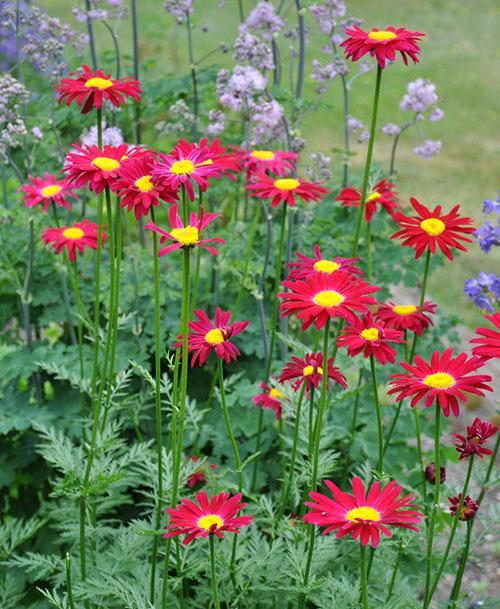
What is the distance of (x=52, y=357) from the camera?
2.84 meters

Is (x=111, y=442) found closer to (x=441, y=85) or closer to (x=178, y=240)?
(x=178, y=240)

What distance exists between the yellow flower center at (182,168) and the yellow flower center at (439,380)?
0.60 meters

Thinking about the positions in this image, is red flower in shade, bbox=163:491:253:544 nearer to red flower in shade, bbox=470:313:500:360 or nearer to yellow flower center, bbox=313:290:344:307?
yellow flower center, bbox=313:290:344:307

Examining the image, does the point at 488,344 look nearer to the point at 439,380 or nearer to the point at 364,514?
the point at 439,380

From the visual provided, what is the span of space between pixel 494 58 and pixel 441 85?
1.38m

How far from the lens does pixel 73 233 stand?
253 cm

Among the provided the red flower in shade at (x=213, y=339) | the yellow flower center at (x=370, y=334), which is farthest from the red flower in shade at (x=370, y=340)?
the red flower in shade at (x=213, y=339)

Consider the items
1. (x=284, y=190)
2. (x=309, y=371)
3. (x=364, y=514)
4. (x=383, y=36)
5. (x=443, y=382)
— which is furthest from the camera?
(x=284, y=190)

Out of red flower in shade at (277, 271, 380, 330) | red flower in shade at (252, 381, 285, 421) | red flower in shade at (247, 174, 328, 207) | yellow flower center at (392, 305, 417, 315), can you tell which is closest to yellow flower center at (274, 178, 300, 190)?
red flower in shade at (247, 174, 328, 207)

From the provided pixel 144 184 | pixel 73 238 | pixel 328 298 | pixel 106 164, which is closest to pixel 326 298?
pixel 328 298

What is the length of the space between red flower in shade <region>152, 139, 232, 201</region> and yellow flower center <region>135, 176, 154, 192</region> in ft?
0.11

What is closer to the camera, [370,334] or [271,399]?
[370,334]

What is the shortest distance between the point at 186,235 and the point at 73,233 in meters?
0.98

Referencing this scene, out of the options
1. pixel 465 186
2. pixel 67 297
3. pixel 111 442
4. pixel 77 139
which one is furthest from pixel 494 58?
pixel 111 442
